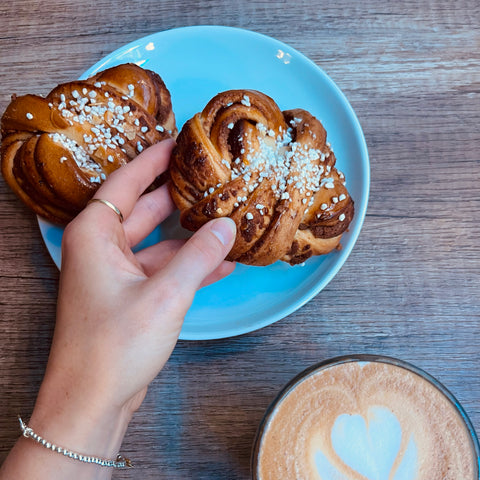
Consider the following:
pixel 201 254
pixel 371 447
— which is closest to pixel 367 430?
pixel 371 447

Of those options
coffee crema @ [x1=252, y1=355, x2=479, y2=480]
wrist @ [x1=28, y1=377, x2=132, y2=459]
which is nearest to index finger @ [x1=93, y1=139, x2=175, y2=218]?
wrist @ [x1=28, y1=377, x2=132, y2=459]

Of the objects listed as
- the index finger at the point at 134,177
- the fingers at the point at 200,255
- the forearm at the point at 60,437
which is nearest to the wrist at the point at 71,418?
the forearm at the point at 60,437

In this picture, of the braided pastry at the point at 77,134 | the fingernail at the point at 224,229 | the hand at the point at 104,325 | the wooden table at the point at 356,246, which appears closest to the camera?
the hand at the point at 104,325

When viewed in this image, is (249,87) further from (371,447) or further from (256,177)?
(371,447)

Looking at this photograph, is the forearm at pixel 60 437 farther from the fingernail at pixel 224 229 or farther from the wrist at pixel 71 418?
the fingernail at pixel 224 229

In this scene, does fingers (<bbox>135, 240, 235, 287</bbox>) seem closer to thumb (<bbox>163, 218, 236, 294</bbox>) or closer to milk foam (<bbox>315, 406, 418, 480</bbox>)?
thumb (<bbox>163, 218, 236, 294</bbox>)

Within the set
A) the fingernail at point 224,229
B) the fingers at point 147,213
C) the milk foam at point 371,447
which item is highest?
the fingernail at point 224,229
